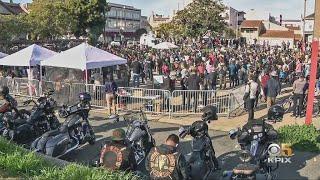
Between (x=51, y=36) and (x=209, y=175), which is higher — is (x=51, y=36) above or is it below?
above

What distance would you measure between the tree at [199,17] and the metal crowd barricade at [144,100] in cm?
3199

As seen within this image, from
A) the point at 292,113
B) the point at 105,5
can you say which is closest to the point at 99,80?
the point at 292,113

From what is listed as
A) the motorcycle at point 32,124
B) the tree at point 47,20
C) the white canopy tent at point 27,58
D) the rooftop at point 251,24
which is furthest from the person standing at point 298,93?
the rooftop at point 251,24

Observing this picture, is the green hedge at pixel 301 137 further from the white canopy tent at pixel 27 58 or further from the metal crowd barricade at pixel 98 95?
the white canopy tent at pixel 27 58

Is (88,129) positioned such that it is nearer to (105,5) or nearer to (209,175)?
(209,175)

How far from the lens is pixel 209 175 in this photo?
27.8ft

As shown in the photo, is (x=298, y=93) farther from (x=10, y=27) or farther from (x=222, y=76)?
(x=10, y=27)

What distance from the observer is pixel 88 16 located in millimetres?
54719

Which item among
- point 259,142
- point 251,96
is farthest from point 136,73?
point 259,142

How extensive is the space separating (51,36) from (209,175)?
136ft

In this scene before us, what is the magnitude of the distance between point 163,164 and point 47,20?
3968 centimetres

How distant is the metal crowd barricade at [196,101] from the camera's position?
14.9 meters

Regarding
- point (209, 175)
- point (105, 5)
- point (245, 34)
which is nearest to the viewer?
point (209, 175)

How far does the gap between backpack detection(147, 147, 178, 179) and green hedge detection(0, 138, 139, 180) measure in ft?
1.17
